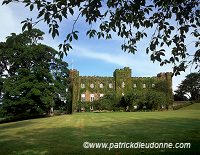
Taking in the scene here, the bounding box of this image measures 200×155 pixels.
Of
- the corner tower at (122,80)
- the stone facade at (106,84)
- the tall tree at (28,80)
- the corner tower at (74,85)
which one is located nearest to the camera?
the tall tree at (28,80)

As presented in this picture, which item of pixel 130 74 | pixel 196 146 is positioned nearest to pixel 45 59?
pixel 130 74

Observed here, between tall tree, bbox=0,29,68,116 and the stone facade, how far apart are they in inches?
781

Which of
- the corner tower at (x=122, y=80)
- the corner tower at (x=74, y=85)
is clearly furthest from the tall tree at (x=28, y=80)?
the corner tower at (x=122, y=80)

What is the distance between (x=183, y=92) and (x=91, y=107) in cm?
5179

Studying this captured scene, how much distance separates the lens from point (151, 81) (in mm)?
77562

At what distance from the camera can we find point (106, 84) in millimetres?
74875

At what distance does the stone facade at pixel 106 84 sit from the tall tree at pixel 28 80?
65.1 ft

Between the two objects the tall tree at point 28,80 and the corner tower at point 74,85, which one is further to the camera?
the corner tower at point 74,85

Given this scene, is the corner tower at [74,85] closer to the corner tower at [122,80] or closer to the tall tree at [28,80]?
the corner tower at [122,80]

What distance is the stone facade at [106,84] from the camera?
71894 mm

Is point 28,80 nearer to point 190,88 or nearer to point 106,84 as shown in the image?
point 106,84

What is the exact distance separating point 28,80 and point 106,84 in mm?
30535

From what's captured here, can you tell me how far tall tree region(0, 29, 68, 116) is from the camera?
45.4 m

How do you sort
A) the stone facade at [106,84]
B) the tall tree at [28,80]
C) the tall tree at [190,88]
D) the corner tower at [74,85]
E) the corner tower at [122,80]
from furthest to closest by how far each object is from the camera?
1. the tall tree at [190,88]
2. the corner tower at [122,80]
3. the stone facade at [106,84]
4. the corner tower at [74,85]
5. the tall tree at [28,80]
